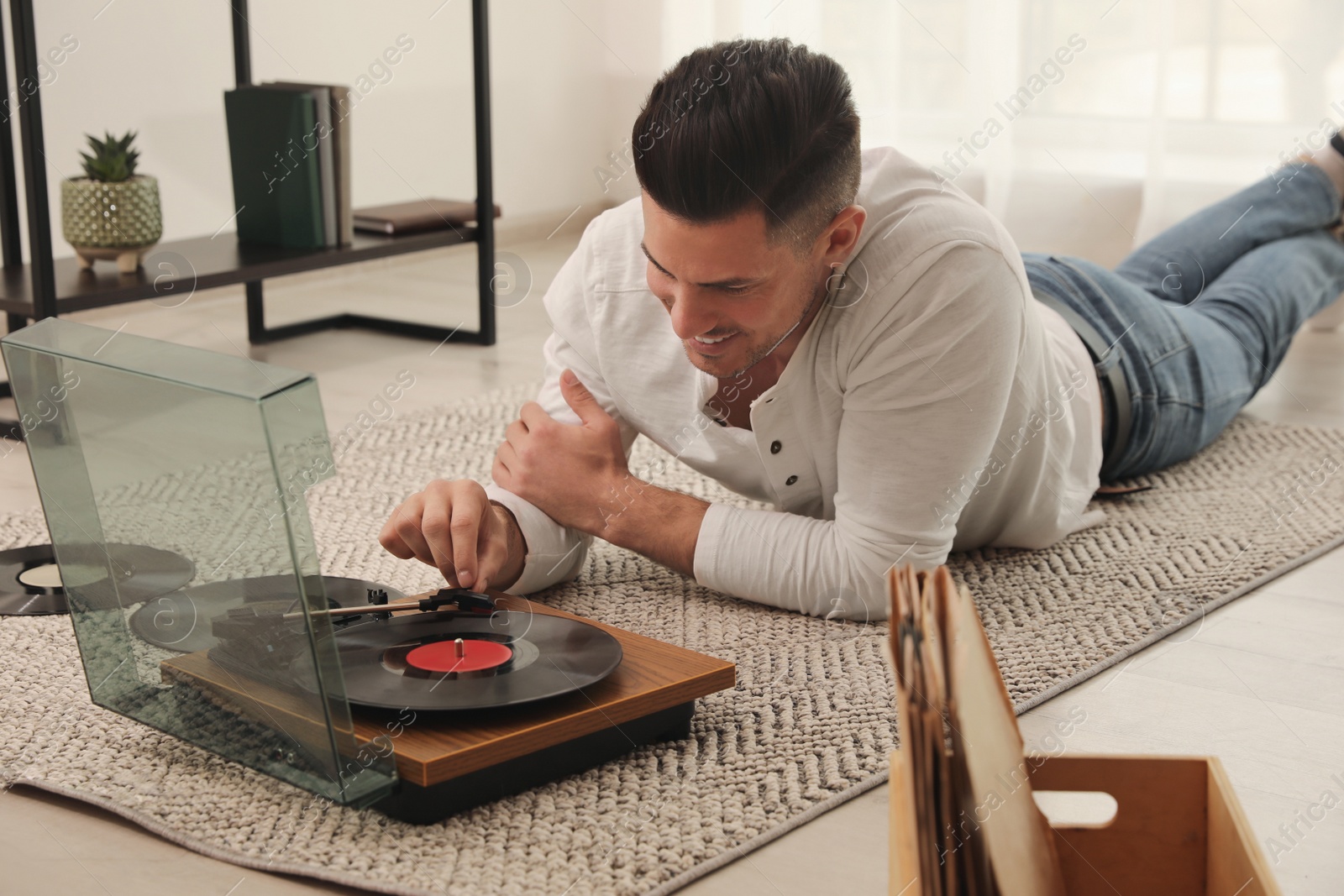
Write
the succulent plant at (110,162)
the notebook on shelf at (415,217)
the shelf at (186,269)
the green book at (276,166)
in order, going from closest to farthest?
the shelf at (186,269), the succulent plant at (110,162), the green book at (276,166), the notebook on shelf at (415,217)

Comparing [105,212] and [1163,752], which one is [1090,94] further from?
[1163,752]

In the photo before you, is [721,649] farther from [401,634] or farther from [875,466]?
[401,634]

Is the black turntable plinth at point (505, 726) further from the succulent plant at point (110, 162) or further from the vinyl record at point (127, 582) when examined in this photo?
the succulent plant at point (110, 162)

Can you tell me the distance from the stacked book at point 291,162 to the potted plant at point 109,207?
0.84ft

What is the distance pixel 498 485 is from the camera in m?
1.22

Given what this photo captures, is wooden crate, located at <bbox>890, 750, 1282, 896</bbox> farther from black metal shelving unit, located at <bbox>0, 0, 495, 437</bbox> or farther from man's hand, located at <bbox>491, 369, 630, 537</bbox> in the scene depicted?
black metal shelving unit, located at <bbox>0, 0, 495, 437</bbox>

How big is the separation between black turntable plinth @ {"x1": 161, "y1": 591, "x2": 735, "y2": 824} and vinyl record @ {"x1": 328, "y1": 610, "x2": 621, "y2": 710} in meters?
0.01

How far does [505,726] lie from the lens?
0.85 metres

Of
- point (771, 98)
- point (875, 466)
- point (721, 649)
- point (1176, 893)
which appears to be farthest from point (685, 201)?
point (1176, 893)

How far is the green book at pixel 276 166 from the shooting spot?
6.99ft

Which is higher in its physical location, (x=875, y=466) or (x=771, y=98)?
(x=771, y=98)

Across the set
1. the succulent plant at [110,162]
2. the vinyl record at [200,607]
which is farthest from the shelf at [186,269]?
the vinyl record at [200,607]

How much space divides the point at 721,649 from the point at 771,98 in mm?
453

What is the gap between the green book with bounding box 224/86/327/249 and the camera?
2131mm
